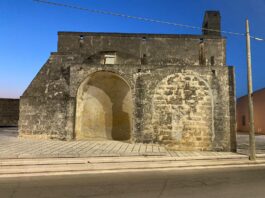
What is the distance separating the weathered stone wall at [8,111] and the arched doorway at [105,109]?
13.4 m

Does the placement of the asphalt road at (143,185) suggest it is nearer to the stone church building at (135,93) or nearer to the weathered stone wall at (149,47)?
the stone church building at (135,93)

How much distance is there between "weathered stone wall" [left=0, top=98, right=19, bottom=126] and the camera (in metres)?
23.4

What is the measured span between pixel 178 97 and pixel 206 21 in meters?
8.87

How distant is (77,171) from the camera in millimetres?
6859

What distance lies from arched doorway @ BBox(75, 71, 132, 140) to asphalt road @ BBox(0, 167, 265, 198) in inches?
262

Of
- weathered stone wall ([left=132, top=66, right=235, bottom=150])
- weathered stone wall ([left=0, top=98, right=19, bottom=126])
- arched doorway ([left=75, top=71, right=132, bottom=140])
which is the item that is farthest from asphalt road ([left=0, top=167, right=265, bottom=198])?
weathered stone wall ([left=0, top=98, right=19, bottom=126])

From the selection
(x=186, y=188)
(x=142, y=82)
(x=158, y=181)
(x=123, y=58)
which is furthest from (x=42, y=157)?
(x=123, y=58)

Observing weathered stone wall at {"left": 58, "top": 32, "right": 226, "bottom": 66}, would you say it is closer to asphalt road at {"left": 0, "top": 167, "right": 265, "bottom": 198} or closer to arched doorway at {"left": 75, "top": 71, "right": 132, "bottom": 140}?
arched doorway at {"left": 75, "top": 71, "right": 132, "bottom": 140}

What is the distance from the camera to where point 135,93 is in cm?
1153

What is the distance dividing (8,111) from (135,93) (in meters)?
17.0

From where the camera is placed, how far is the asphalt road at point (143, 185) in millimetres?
4848

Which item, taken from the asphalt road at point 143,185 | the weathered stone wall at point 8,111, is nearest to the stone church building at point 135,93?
the asphalt road at point 143,185

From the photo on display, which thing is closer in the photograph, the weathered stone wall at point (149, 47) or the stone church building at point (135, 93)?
the stone church building at point (135, 93)

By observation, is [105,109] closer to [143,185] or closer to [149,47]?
[149,47]
